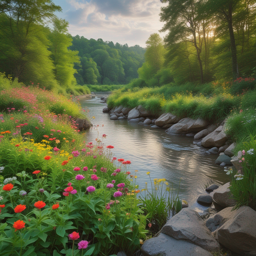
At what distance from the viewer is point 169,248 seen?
227cm

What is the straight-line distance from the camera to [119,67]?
9350cm

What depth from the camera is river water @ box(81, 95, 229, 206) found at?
5.11 metres

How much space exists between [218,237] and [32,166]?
2.95 m

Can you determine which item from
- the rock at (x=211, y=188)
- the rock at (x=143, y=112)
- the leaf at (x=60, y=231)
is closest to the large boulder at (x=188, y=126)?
the rock at (x=143, y=112)

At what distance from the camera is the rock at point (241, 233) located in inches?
91.1

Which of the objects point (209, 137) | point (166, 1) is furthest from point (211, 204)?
point (166, 1)

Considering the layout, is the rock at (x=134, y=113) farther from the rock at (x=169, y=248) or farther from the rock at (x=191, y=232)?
the rock at (x=169, y=248)

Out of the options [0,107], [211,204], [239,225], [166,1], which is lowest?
[211,204]

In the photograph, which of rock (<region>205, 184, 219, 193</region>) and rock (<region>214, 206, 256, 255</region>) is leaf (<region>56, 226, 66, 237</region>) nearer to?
rock (<region>214, 206, 256, 255</region>)

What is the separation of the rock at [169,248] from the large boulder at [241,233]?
38 centimetres

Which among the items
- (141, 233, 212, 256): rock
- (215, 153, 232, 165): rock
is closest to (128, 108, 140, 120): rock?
(215, 153, 232, 165): rock

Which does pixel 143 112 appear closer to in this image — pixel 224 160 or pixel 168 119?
pixel 168 119

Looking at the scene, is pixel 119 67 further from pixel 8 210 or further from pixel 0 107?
pixel 8 210

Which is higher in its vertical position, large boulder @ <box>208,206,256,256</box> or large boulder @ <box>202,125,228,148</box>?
large boulder @ <box>202,125,228,148</box>
